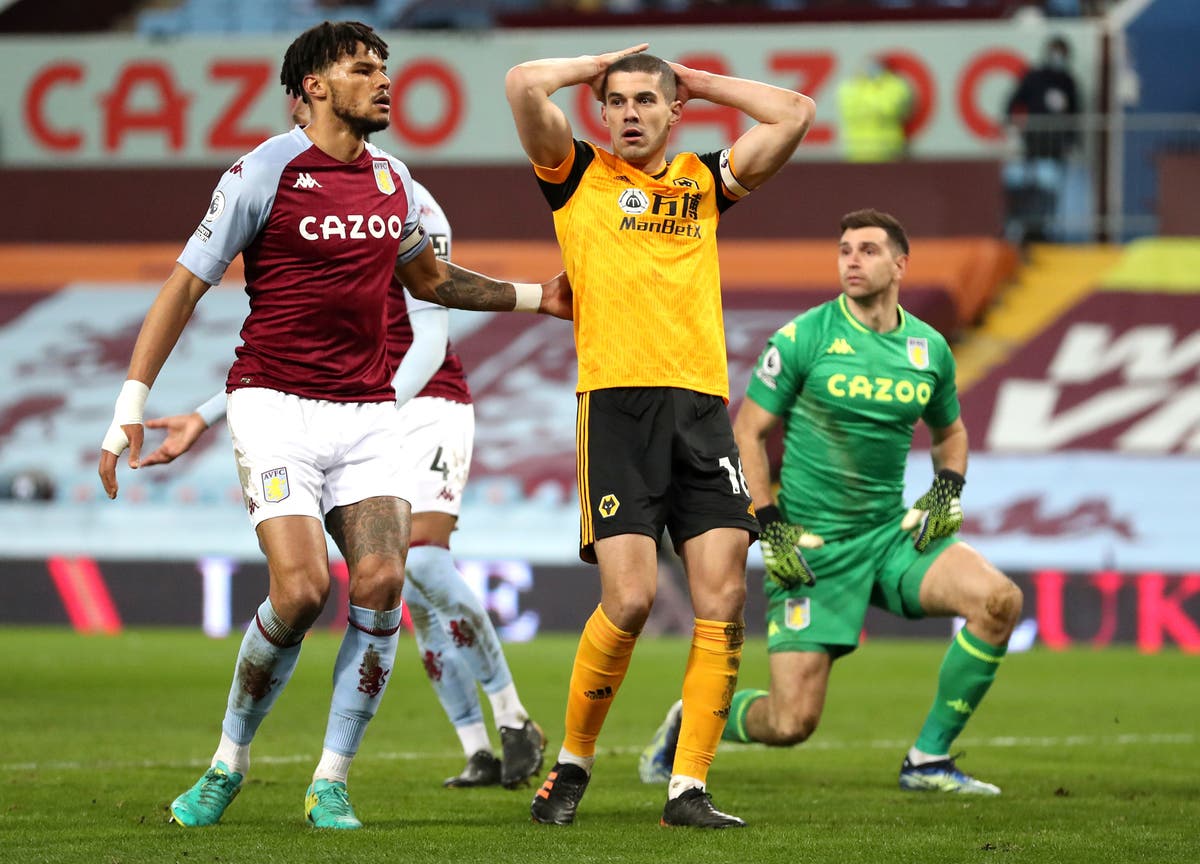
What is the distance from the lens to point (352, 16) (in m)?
25.5

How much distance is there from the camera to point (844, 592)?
26.2 ft

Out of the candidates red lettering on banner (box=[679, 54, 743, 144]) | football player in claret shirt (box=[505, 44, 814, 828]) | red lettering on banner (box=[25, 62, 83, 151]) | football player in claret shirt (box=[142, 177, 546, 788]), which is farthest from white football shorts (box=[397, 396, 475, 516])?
red lettering on banner (box=[25, 62, 83, 151])

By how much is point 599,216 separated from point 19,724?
15.1 feet

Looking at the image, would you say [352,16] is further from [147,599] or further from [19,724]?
[19,724]

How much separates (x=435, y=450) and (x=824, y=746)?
8.33ft

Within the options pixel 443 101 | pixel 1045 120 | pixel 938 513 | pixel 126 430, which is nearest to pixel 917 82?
pixel 1045 120

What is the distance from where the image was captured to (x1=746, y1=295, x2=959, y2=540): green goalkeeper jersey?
26.0ft

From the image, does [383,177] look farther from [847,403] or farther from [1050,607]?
[1050,607]

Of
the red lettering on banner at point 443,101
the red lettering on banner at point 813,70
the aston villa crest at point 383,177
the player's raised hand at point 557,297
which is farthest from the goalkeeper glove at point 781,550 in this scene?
the red lettering on banner at point 443,101

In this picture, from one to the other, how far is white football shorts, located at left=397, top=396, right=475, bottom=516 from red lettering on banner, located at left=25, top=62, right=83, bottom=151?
1750cm

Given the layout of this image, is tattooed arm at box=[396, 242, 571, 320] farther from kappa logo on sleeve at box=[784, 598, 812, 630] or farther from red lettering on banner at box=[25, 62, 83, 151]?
red lettering on banner at box=[25, 62, 83, 151]

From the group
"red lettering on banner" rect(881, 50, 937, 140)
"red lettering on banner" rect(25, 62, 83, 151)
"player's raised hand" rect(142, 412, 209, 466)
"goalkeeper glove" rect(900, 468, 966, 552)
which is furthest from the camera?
"red lettering on banner" rect(25, 62, 83, 151)

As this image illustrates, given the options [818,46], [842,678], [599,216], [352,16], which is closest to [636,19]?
[818,46]

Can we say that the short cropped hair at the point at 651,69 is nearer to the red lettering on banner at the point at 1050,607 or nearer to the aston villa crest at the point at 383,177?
the aston villa crest at the point at 383,177
